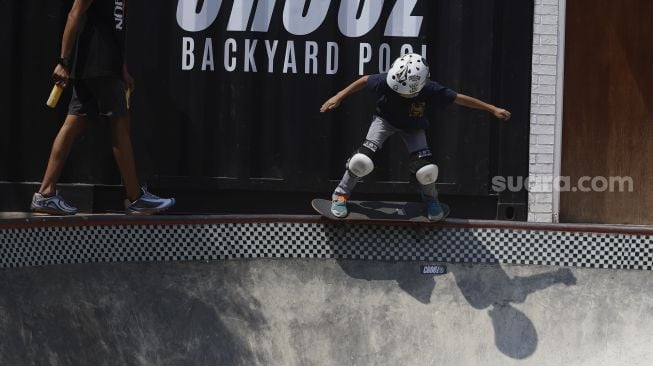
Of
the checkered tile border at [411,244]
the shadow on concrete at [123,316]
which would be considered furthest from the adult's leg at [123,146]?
the shadow on concrete at [123,316]

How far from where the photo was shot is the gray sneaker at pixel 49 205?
6480mm

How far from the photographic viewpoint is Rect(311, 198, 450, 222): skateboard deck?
646 cm

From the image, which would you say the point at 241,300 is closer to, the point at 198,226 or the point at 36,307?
the point at 198,226

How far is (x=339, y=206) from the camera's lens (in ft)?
21.1

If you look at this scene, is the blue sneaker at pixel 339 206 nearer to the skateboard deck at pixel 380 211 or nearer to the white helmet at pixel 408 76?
the skateboard deck at pixel 380 211

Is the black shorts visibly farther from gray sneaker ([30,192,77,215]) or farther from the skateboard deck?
the skateboard deck

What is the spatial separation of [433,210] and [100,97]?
2.70 m

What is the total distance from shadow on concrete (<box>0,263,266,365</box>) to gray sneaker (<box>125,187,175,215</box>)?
→ 26.2 inches

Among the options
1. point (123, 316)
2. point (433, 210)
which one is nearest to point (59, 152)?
point (123, 316)

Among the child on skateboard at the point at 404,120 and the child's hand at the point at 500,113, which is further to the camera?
the child's hand at the point at 500,113

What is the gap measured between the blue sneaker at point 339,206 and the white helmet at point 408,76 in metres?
0.90

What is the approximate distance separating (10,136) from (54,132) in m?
0.39

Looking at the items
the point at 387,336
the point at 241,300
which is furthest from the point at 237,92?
the point at 387,336

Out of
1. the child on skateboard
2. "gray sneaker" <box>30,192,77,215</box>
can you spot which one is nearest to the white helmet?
the child on skateboard
